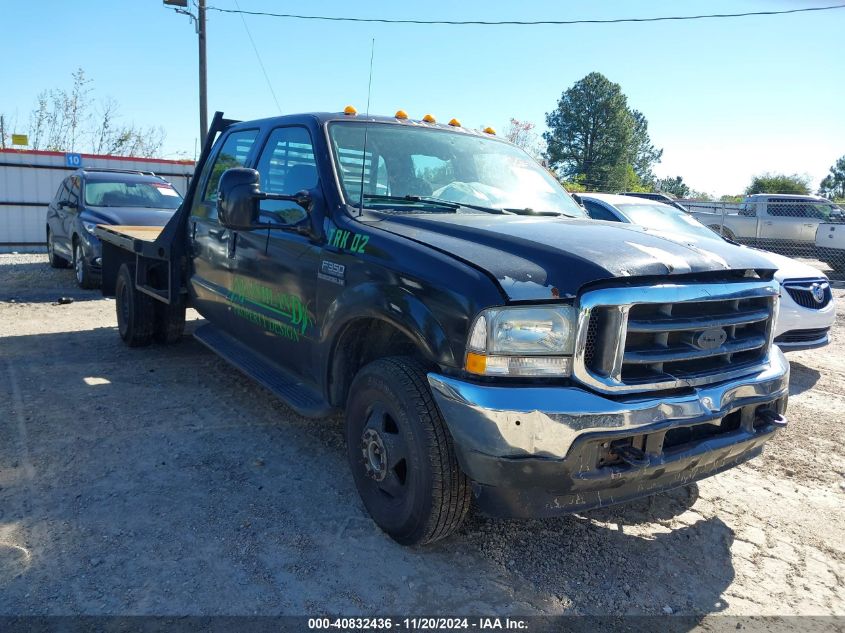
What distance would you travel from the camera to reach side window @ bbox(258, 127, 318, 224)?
3734mm

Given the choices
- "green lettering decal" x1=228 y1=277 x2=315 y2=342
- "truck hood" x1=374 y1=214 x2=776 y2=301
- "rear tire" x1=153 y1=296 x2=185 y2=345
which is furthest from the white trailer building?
"truck hood" x1=374 y1=214 x2=776 y2=301

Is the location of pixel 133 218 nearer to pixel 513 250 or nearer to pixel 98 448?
pixel 98 448

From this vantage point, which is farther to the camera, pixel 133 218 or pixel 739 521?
pixel 133 218

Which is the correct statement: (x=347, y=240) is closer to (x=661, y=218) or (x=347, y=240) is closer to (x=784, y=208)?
(x=661, y=218)

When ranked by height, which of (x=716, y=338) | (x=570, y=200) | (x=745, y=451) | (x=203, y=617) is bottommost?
(x=203, y=617)

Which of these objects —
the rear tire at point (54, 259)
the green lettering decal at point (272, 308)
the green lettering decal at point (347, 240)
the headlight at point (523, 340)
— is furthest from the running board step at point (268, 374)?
the rear tire at point (54, 259)

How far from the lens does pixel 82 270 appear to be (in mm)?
9711

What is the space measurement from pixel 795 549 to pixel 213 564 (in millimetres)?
2627

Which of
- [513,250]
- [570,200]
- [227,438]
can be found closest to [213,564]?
[227,438]

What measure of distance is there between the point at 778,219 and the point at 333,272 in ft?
51.4

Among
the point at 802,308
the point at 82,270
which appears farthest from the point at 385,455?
the point at 82,270

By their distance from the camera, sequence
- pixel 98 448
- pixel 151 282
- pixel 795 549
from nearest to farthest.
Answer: pixel 795 549
pixel 98 448
pixel 151 282

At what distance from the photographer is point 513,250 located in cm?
276

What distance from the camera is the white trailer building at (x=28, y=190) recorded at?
1512 cm
